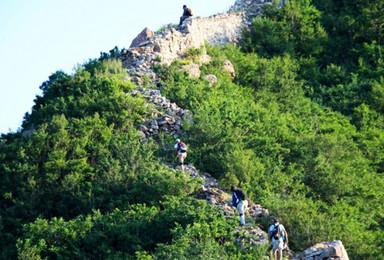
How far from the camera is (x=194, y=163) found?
82.2ft

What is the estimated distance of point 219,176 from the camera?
80.3 feet

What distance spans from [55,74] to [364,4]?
23.3 m

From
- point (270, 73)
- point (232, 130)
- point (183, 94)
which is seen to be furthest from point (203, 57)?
point (232, 130)

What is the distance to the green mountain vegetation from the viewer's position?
66.1 ft

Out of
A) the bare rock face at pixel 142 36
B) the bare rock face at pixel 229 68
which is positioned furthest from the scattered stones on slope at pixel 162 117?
the bare rock face at pixel 142 36

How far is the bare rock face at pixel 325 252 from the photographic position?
17594mm

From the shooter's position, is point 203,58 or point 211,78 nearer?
point 211,78

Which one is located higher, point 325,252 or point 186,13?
point 186,13

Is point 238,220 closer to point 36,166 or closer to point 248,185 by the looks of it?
point 248,185

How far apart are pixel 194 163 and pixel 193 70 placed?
8999 millimetres

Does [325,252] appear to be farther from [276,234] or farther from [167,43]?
[167,43]

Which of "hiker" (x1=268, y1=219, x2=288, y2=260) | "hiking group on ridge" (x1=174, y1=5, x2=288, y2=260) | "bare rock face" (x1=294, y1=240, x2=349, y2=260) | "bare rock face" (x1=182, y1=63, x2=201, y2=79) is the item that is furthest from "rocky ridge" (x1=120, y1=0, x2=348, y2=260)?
"bare rock face" (x1=182, y1=63, x2=201, y2=79)

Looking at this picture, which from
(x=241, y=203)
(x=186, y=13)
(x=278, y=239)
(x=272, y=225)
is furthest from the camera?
(x=186, y=13)

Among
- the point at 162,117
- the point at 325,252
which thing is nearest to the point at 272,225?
the point at 325,252
